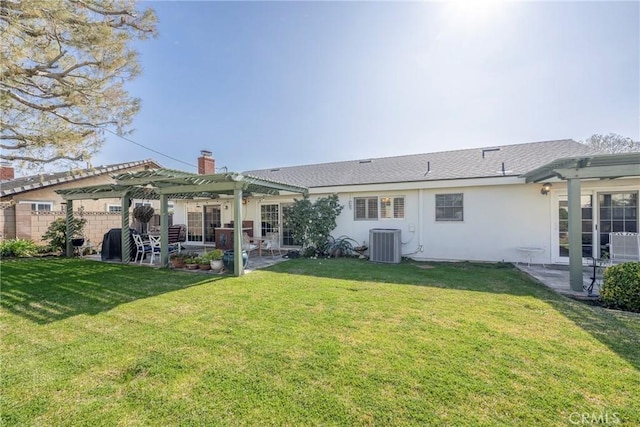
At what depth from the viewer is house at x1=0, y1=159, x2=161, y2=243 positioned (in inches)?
476

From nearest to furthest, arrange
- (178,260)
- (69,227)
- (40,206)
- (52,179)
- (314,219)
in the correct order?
1. (178,260)
2. (314,219)
3. (69,227)
4. (40,206)
5. (52,179)

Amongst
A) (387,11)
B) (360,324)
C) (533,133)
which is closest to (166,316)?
(360,324)

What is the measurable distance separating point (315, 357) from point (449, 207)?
817 cm

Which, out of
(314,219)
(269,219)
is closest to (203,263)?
(314,219)

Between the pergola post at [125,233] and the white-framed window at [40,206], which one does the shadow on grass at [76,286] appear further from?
the white-framed window at [40,206]

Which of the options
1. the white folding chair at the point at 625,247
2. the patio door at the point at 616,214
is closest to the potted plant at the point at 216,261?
the white folding chair at the point at 625,247

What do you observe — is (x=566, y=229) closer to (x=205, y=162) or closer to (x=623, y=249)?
(x=623, y=249)

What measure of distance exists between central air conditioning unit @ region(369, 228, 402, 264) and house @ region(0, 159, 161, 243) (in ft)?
35.7

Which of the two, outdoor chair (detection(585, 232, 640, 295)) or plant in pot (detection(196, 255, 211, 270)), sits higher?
outdoor chair (detection(585, 232, 640, 295))

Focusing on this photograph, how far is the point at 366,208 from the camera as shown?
35.7ft

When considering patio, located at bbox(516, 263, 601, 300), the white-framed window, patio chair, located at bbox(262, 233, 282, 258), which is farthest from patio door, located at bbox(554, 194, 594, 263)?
the white-framed window

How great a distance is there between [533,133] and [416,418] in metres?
15.7

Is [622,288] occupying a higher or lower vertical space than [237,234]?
lower

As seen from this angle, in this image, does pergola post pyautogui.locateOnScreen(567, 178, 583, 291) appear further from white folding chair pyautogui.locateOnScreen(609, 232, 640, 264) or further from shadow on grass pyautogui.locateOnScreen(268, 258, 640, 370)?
white folding chair pyautogui.locateOnScreen(609, 232, 640, 264)
